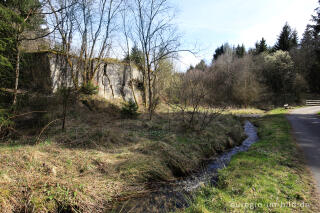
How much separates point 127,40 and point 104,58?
3047 mm

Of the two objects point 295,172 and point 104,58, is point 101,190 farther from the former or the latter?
point 104,58

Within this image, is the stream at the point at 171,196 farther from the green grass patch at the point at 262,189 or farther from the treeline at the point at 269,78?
the treeline at the point at 269,78

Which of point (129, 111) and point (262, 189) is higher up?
point (129, 111)

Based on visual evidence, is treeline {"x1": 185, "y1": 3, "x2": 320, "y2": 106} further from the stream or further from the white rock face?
the stream

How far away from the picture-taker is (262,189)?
3.72 metres

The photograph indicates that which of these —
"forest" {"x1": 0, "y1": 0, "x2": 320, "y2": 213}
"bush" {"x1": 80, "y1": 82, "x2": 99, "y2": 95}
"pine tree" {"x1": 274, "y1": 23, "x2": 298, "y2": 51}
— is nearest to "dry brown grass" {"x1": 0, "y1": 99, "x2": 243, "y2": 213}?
"forest" {"x1": 0, "y1": 0, "x2": 320, "y2": 213}

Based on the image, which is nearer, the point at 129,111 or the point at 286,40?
the point at 129,111

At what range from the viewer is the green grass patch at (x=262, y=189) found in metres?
3.17

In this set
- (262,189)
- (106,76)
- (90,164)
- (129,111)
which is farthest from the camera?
(106,76)

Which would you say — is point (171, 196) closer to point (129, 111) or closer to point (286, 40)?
point (129, 111)

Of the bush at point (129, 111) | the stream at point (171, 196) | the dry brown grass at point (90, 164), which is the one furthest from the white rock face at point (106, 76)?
the stream at point (171, 196)

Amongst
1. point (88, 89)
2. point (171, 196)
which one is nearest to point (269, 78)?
point (88, 89)

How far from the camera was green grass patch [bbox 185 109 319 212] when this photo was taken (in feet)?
10.4

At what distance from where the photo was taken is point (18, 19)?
6.23 metres
